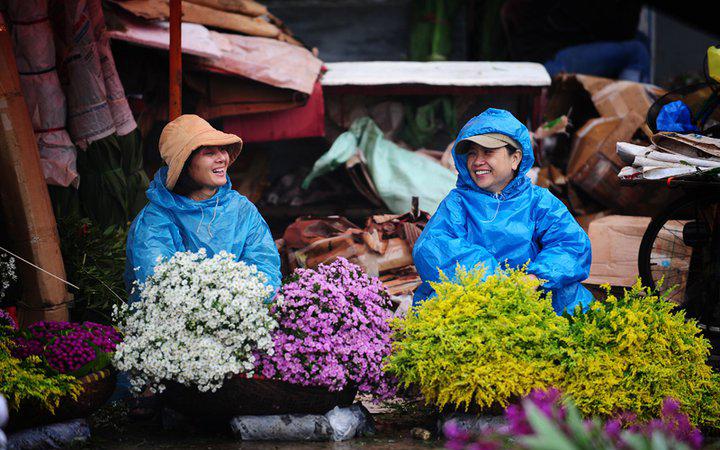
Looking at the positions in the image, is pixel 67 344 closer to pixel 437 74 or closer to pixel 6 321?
pixel 6 321

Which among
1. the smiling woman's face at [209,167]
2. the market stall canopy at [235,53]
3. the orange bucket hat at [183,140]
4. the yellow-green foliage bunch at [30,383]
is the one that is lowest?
the yellow-green foliage bunch at [30,383]

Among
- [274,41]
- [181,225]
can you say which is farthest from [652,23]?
[181,225]

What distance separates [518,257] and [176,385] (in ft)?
6.69

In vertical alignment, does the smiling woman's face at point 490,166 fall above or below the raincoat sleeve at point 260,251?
above

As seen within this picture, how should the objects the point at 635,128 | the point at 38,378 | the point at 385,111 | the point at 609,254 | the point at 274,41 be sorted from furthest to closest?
the point at 385,111, the point at 274,41, the point at 635,128, the point at 609,254, the point at 38,378

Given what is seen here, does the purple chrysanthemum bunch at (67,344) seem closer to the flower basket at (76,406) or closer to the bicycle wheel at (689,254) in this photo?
the flower basket at (76,406)

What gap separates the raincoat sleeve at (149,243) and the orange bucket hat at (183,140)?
0.71 feet

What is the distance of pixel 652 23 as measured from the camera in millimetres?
13555

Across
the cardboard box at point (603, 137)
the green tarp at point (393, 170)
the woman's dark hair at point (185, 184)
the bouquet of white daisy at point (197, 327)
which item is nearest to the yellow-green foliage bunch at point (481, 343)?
the bouquet of white daisy at point (197, 327)

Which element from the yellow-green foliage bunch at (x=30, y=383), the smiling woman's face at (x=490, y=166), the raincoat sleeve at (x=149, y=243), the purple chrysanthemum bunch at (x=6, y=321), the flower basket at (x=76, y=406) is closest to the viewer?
the yellow-green foliage bunch at (x=30, y=383)

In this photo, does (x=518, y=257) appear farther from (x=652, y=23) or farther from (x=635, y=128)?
(x=652, y=23)

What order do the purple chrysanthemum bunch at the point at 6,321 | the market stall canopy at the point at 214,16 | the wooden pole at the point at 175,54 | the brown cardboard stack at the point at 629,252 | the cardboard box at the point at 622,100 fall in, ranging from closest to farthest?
1. the purple chrysanthemum bunch at the point at 6,321
2. the wooden pole at the point at 175,54
3. the brown cardboard stack at the point at 629,252
4. the market stall canopy at the point at 214,16
5. the cardboard box at the point at 622,100

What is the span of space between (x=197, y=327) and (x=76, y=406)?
72 centimetres

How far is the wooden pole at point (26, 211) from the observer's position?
16.8 feet
